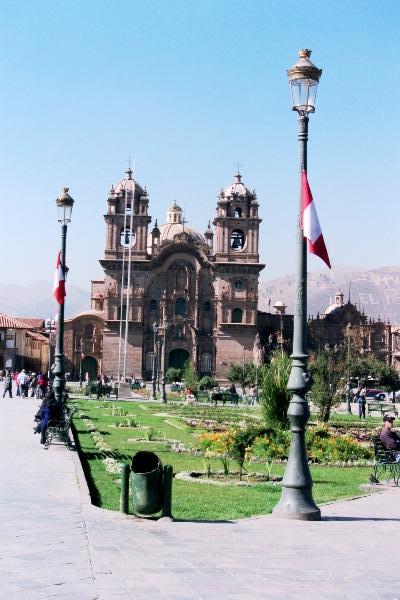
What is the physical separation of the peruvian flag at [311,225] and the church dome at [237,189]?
63775mm

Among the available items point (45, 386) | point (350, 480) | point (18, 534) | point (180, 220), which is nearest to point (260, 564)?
point (18, 534)

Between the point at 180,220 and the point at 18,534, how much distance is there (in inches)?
3188

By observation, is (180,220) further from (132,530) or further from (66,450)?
(132,530)

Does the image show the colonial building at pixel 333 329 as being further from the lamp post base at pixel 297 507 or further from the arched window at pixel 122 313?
the lamp post base at pixel 297 507

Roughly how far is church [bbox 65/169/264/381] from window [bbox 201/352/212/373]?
0.08 metres

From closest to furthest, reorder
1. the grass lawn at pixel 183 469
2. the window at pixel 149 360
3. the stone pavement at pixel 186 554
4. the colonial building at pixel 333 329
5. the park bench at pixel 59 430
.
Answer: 1. the stone pavement at pixel 186 554
2. the grass lawn at pixel 183 469
3. the park bench at pixel 59 430
4. the window at pixel 149 360
5. the colonial building at pixel 333 329

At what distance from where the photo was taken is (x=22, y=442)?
16906mm

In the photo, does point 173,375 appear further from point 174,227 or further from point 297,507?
point 297,507

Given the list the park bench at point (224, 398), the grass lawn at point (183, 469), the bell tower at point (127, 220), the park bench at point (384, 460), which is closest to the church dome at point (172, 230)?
the bell tower at point (127, 220)

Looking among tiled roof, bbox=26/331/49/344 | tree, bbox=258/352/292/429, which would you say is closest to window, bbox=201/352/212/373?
tiled roof, bbox=26/331/49/344

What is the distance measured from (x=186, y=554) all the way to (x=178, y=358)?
6538 centimetres

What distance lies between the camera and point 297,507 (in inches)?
358

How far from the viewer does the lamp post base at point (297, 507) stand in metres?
9.05

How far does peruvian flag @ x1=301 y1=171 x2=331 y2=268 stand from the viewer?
981 cm
